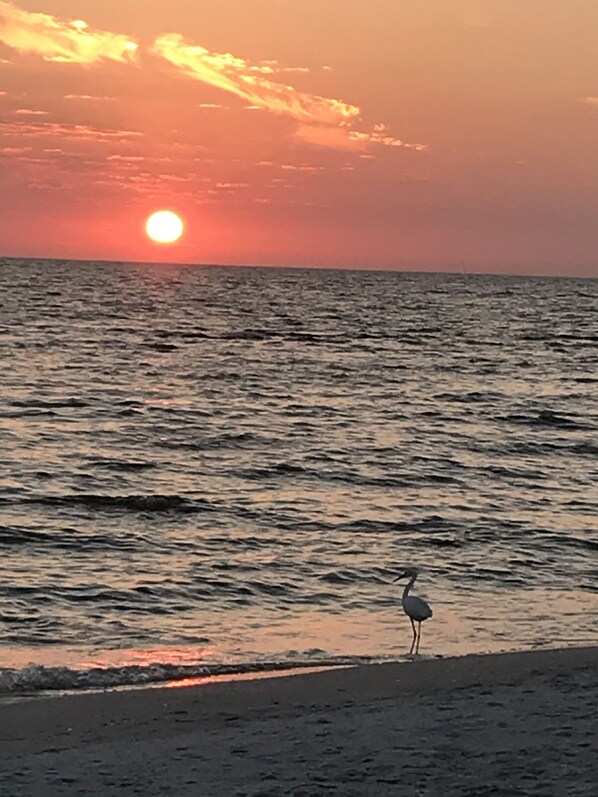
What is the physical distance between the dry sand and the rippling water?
4.23ft

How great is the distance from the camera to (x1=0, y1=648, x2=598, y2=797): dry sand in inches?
263

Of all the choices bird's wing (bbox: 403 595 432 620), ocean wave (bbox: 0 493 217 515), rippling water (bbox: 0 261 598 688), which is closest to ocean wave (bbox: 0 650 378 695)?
rippling water (bbox: 0 261 598 688)

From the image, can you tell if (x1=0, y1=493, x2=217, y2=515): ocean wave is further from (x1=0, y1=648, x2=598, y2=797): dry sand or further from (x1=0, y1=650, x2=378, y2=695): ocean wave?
(x1=0, y1=648, x2=598, y2=797): dry sand

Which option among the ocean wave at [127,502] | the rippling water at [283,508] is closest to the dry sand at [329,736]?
the rippling water at [283,508]

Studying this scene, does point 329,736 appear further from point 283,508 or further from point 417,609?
point 283,508

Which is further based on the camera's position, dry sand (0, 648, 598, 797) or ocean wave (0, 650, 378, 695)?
ocean wave (0, 650, 378, 695)

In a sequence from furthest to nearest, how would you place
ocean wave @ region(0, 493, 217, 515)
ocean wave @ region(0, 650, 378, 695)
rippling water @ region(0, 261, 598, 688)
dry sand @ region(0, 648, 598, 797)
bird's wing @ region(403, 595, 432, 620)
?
ocean wave @ region(0, 493, 217, 515), rippling water @ region(0, 261, 598, 688), bird's wing @ region(403, 595, 432, 620), ocean wave @ region(0, 650, 378, 695), dry sand @ region(0, 648, 598, 797)

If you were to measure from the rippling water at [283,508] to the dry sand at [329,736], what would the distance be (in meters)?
1.29

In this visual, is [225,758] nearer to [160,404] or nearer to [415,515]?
[415,515]

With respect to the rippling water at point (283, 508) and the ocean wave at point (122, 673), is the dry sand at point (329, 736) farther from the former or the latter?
the rippling water at point (283, 508)

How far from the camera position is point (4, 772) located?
7.07 meters

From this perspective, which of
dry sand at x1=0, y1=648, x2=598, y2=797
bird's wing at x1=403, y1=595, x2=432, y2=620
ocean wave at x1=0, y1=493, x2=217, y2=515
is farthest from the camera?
ocean wave at x1=0, y1=493, x2=217, y2=515

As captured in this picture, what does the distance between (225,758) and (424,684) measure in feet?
8.86

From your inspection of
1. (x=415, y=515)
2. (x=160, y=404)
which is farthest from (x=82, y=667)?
(x=160, y=404)
